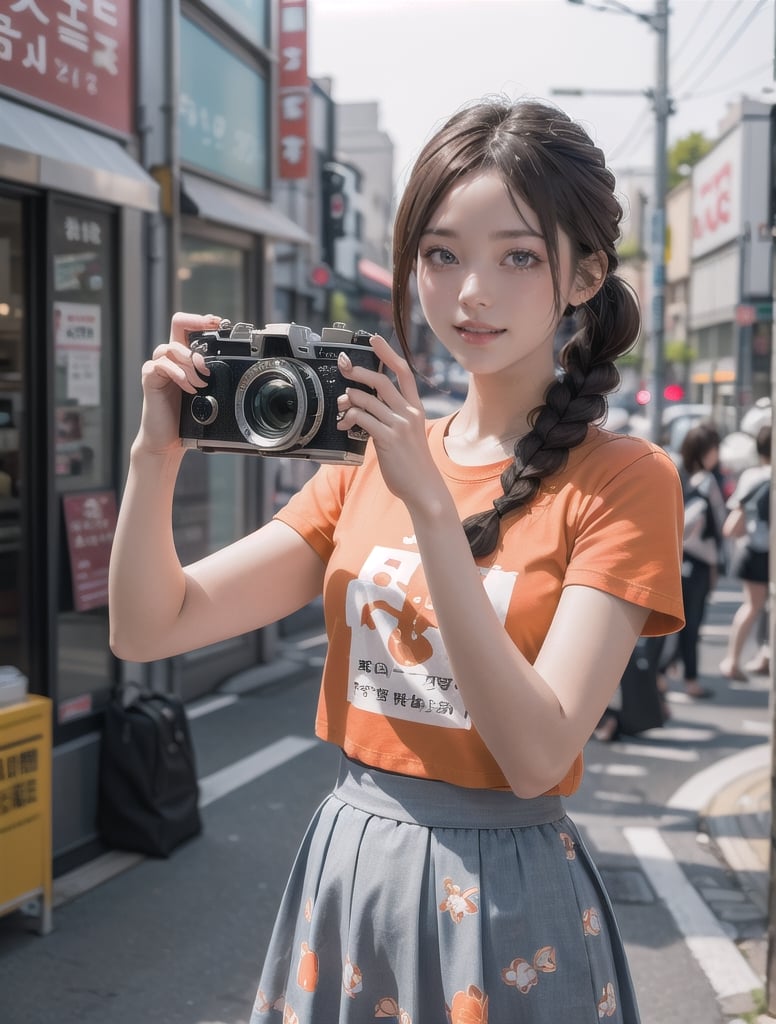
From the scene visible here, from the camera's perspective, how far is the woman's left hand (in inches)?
51.3

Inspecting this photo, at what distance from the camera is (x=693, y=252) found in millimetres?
37844

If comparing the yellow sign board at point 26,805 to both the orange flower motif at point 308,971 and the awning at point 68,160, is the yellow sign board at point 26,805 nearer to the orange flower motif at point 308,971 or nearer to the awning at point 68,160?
the awning at point 68,160

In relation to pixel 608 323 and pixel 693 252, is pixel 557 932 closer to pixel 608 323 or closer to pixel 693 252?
pixel 608 323

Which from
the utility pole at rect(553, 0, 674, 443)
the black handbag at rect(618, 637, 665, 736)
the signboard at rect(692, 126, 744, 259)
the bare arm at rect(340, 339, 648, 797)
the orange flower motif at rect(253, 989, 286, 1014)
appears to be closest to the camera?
the bare arm at rect(340, 339, 648, 797)

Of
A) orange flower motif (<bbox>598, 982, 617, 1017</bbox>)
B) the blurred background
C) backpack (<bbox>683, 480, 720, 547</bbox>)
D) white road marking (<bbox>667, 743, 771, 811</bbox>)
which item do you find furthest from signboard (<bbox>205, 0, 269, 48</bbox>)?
orange flower motif (<bbox>598, 982, 617, 1017</bbox>)

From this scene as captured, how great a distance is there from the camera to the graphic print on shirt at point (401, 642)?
148 centimetres

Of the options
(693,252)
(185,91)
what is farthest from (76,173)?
(693,252)

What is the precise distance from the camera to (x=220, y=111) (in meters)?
6.74

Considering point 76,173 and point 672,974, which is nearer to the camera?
point 672,974

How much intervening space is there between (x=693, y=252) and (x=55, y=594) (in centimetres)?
3652

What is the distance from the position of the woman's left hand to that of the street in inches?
99.6

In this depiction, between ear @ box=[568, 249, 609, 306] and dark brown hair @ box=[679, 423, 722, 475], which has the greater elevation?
ear @ box=[568, 249, 609, 306]

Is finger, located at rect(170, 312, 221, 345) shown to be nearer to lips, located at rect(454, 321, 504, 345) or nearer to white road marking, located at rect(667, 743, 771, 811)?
lips, located at rect(454, 321, 504, 345)

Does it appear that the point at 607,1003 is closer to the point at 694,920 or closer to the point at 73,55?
the point at 694,920
